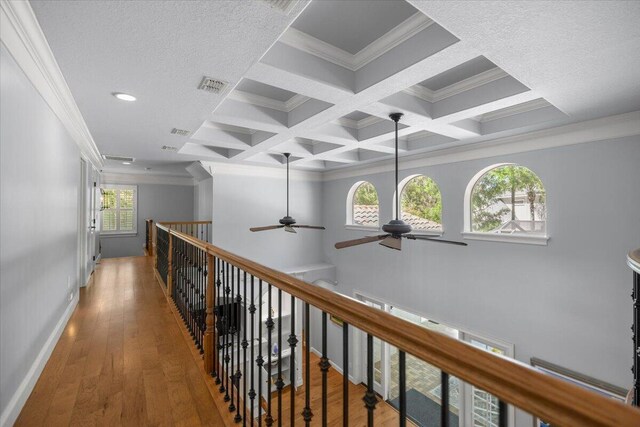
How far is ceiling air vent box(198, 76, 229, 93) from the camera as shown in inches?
94.0

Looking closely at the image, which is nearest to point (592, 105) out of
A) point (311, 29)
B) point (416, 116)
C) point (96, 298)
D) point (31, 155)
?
point (416, 116)

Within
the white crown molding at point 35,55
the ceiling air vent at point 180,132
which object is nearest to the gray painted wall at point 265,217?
the ceiling air vent at point 180,132

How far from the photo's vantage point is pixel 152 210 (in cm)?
903

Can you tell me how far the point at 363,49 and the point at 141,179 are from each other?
8608 mm

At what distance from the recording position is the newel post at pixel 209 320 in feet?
7.06

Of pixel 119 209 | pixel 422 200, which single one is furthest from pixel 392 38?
pixel 119 209

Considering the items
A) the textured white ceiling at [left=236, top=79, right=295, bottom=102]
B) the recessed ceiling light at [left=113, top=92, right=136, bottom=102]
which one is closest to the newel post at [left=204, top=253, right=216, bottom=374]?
the recessed ceiling light at [left=113, top=92, right=136, bottom=102]

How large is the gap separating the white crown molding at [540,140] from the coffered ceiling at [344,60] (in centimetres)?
25

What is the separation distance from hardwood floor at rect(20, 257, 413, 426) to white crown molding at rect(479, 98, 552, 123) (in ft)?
14.0

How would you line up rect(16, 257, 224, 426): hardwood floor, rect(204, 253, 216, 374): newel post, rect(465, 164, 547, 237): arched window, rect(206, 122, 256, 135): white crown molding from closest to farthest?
rect(16, 257, 224, 426): hardwood floor < rect(204, 253, 216, 374): newel post < rect(465, 164, 547, 237): arched window < rect(206, 122, 256, 135): white crown molding

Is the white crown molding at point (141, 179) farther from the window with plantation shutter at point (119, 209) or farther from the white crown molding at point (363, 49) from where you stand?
the white crown molding at point (363, 49)

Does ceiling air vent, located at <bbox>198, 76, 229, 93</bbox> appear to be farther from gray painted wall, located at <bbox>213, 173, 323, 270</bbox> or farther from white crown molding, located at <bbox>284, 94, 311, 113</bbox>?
gray painted wall, located at <bbox>213, 173, 323, 270</bbox>

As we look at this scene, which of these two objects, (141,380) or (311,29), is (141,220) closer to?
(141,380)

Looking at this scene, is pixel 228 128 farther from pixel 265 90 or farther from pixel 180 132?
pixel 265 90
